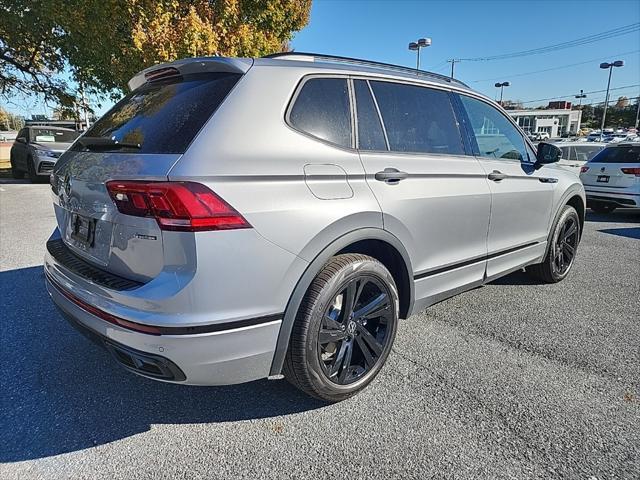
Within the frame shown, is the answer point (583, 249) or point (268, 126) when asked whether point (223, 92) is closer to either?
point (268, 126)

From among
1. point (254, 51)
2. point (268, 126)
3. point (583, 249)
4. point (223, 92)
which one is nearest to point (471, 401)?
point (268, 126)

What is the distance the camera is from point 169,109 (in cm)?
224

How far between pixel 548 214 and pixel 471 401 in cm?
239

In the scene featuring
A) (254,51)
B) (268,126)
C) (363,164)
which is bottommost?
(363,164)

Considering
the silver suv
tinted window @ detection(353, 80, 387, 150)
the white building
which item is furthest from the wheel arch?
the white building

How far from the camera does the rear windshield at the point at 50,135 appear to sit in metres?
13.0

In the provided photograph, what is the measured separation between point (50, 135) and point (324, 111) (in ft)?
45.3

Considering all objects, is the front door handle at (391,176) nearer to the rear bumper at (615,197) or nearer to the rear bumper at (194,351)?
the rear bumper at (194,351)

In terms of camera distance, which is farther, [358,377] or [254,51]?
[254,51]

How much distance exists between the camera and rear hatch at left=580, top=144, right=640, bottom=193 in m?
8.77

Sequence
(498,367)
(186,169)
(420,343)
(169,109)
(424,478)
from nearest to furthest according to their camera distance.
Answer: (186,169)
(424,478)
(169,109)
(498,367)
(420,343)

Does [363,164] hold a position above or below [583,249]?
above

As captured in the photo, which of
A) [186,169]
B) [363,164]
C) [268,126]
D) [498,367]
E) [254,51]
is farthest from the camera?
[254,51]

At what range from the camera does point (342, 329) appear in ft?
7.99
